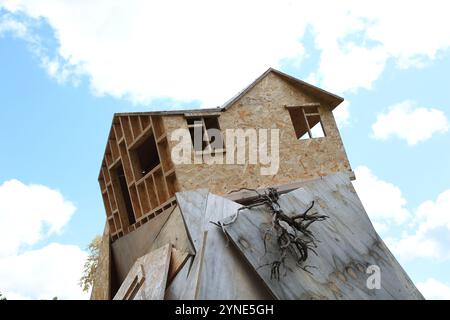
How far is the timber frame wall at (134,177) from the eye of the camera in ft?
43.9

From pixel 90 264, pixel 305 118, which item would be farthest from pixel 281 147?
pixel 90 264

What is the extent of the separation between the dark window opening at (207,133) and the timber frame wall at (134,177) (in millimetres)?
1072

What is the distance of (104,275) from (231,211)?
8739 mm

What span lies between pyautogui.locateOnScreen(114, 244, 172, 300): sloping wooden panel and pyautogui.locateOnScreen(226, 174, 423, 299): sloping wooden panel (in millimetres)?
2128

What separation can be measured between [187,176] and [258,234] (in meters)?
3.10

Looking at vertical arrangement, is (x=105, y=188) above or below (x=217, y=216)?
above

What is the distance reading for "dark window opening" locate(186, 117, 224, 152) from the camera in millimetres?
13523

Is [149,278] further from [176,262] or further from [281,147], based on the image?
[281,147]

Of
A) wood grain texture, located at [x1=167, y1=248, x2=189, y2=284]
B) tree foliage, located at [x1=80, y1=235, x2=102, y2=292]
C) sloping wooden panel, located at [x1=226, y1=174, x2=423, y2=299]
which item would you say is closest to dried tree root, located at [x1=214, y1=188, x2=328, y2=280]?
sloping wooden panel, located at [x1=226, y1=174, x2=423, y2=299]

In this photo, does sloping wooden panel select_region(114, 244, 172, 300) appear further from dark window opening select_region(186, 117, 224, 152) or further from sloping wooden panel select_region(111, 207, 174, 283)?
dark window opening select_region(186, 117, 224, 152)

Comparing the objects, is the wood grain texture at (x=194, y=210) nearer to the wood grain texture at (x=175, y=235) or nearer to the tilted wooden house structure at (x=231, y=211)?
the tilted wooden house structure at (x=231, y=211)
